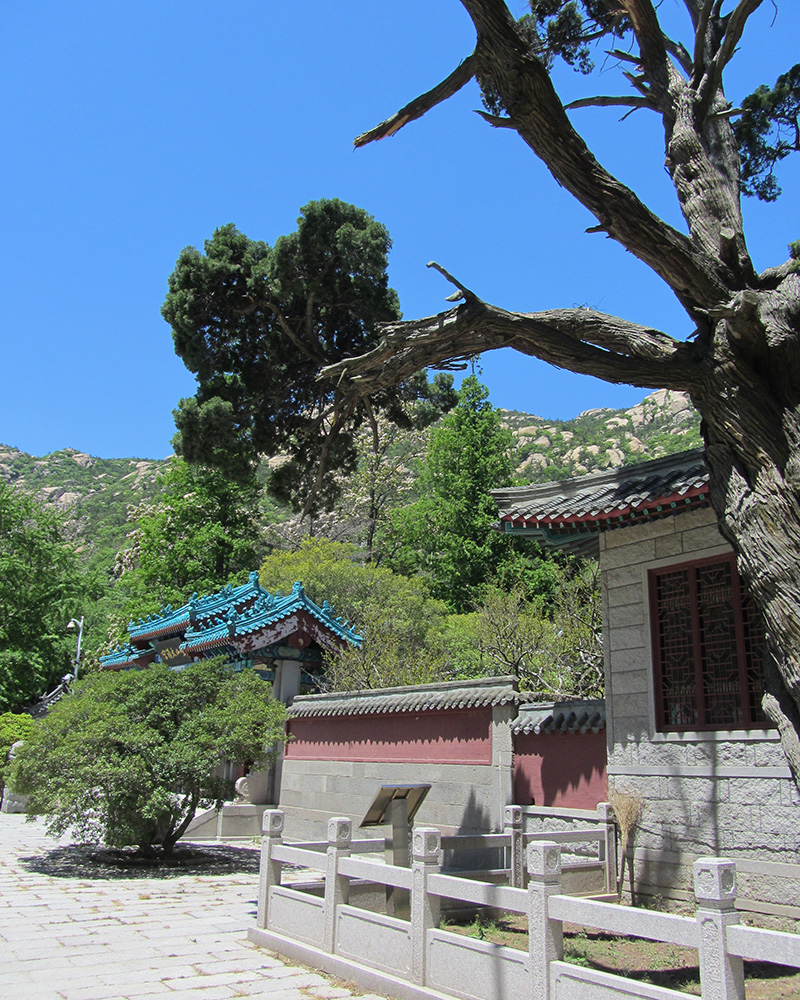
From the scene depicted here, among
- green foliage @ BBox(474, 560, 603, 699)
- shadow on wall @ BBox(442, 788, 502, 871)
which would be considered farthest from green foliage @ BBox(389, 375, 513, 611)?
shadow on wall @ BBox(442, 788, 502, 871)

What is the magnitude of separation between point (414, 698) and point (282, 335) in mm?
5856

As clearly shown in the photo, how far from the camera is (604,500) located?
8.62 metres

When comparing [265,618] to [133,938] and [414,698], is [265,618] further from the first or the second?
[133,938]

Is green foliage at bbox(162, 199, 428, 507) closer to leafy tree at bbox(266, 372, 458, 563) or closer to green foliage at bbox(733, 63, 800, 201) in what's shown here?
green foliage at bbox(733, 63, 800, 201)

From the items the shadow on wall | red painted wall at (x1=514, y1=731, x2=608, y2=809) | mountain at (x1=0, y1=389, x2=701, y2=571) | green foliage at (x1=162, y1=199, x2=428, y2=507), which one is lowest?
the shadow on wall

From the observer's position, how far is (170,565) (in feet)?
109

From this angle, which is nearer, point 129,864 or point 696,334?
point 696,334

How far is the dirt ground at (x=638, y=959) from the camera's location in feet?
19.9

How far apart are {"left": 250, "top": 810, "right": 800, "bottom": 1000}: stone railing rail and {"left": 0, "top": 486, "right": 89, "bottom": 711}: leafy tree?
2790 cm

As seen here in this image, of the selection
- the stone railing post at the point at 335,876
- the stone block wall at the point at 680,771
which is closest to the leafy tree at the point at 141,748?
the stone railing post at the point at 335,876

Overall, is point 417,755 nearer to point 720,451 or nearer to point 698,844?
point 698,844

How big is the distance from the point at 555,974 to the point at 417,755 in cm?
804

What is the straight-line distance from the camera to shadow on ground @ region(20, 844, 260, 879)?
11445mm

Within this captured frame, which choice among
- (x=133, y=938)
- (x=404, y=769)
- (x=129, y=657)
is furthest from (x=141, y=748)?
(x=129, y=657)
